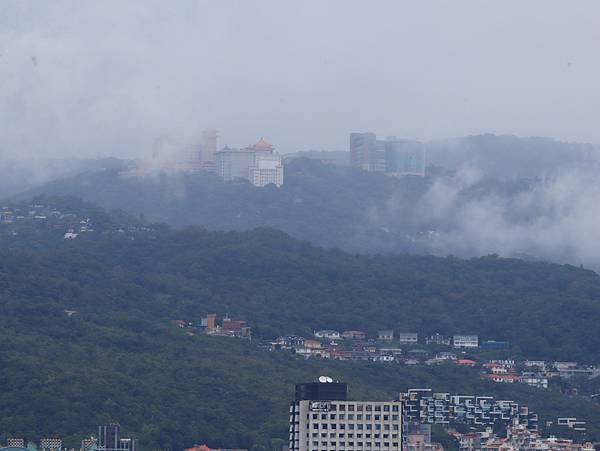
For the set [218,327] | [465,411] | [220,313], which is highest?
[220,313]

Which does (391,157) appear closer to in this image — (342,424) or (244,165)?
(244,165)

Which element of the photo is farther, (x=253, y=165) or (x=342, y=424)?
(x=253, y=165)

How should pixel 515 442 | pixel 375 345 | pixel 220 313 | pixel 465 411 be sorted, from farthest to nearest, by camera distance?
1. pixel 220 313
2. pixel 375 345
3. pixel 465 411
4. pixel 515 442

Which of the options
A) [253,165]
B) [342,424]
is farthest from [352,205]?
[342,424]

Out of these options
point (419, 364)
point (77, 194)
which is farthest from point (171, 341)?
point (77, 194)

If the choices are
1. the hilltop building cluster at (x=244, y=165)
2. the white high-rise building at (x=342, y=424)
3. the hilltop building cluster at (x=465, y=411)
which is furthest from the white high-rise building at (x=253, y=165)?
the white high-rise building at (x=342, y=424)

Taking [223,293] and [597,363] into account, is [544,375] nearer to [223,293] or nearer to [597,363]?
[597,363]

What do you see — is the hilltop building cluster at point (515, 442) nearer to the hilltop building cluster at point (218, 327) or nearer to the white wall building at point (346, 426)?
the white wall building at point (346, 426)

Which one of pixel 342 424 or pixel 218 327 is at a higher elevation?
pixel 342 424

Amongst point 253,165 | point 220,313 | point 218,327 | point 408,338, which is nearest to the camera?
point 218,327

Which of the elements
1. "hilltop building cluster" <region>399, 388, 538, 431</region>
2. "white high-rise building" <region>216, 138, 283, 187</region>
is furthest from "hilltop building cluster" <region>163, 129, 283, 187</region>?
"hilltop building cluster" <region>399, 388, 538, 431</region>

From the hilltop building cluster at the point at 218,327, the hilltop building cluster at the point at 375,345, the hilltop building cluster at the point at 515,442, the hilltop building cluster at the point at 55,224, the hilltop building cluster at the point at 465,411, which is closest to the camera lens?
the hilltop building cluster at the point at 515,442

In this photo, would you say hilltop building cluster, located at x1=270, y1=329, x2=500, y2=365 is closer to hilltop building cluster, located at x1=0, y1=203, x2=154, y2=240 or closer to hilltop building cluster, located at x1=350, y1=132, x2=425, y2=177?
hilltop building cluster, located at x1=0, y1=203, x2=154, y2=240
